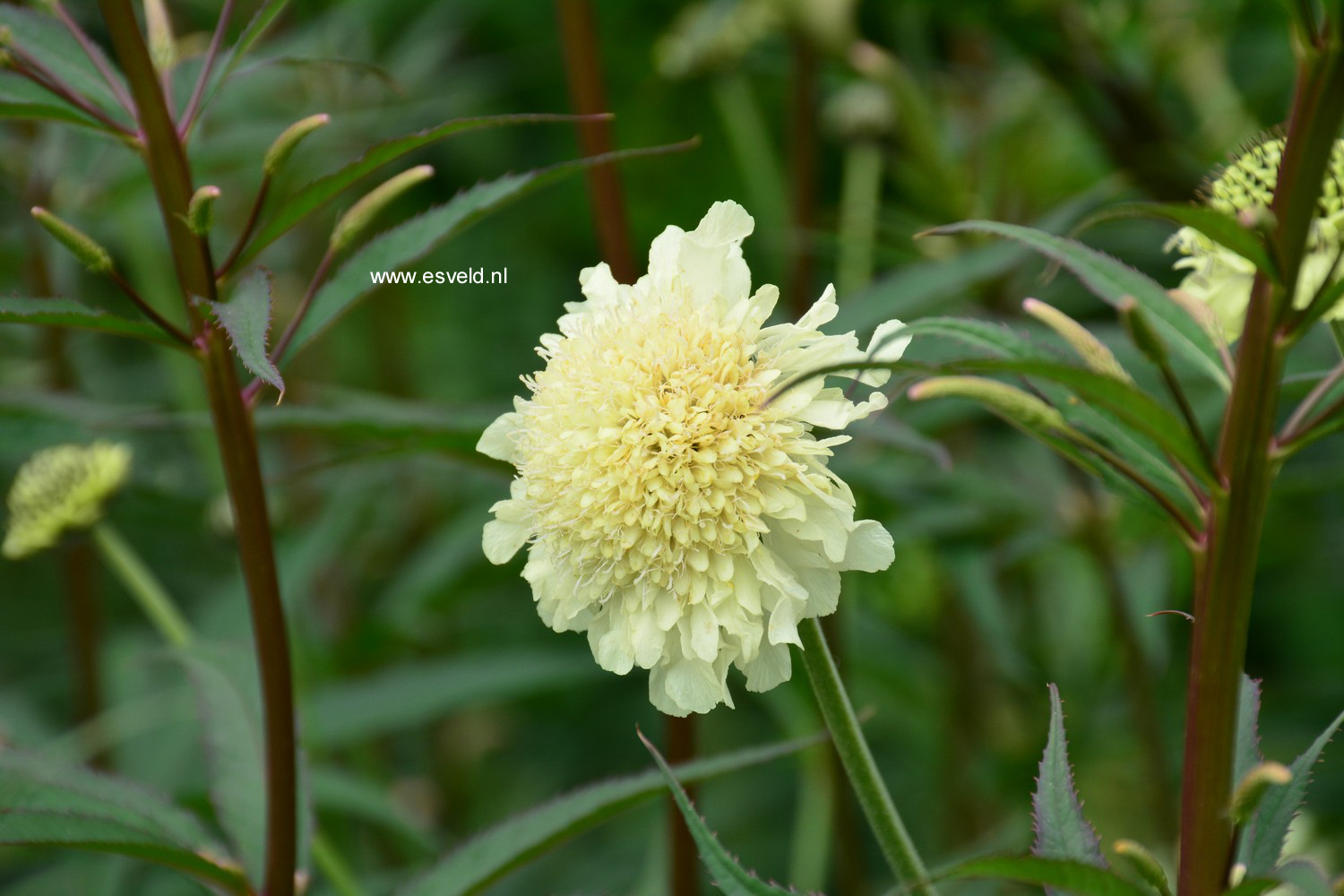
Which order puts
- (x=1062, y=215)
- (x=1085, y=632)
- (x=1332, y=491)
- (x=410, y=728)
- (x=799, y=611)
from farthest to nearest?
(x=410, y=728), (x=1085, y=632), (x=1332, y=491), (x=1062, y=215), (x=799, y=611)

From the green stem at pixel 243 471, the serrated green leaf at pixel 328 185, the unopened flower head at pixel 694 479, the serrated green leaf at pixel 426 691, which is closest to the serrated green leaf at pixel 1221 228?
the unopened flower head at pixel 694 479

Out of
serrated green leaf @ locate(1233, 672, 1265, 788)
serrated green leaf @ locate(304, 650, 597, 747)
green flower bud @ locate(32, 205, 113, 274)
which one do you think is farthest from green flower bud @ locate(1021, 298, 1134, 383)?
serrated green leaf @ locate(304, 650, 597, 747)

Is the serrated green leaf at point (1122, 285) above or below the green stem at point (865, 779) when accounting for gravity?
above

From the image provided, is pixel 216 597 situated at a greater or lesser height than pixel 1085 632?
greater

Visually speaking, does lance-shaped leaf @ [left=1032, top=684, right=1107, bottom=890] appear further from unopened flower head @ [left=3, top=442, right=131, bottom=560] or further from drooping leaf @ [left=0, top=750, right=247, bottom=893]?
unopened flower head @ [left=3, top=442, right=131, bottom=560]

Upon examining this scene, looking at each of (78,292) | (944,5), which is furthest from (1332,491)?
(78,292)

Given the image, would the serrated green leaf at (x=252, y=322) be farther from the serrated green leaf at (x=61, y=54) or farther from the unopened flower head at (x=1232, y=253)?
the unopened flower head at (x=1232, y=253)

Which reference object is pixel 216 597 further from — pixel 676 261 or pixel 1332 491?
pixel 1332 491
